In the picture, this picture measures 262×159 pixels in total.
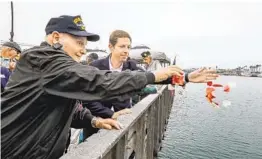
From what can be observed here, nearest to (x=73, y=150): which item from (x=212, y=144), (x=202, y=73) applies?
(x=202, y=73)

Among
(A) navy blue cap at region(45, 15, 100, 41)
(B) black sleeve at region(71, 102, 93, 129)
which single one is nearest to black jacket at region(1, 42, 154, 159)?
(A) navy blue cap at region(45, 15, 100, 41)

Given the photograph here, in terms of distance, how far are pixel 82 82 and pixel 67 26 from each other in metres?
0.62

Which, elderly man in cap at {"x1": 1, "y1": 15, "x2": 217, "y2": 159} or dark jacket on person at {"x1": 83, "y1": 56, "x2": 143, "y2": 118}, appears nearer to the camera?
elderly man in cap at {"x1": 1, "y1": 15, "x2": 217, "y2": 159}

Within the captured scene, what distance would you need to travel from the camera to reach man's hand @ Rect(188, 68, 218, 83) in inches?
86.7

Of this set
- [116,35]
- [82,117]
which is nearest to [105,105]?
[116,35]

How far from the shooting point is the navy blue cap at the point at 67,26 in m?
2.28

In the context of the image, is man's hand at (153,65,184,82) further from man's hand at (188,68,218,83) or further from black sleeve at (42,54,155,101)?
black sleeve at (42,54,155,101)

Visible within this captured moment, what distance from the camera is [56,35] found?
7.53 ft

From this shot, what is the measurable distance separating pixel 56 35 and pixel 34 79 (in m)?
0.55

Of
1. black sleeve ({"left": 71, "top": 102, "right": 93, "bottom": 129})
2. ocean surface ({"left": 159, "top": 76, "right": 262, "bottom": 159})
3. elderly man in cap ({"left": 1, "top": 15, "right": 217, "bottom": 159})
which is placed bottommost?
ocean surface ({"left": 159, "top": 76, "right": 262, "bottom": 159})

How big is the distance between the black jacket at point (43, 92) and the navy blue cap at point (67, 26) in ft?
1.23

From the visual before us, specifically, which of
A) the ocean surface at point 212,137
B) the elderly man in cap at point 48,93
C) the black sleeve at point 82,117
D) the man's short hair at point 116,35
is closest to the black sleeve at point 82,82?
the elderly man in cap at point 48,93

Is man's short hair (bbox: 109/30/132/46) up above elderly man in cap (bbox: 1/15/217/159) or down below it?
above

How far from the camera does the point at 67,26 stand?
7.50 feet
